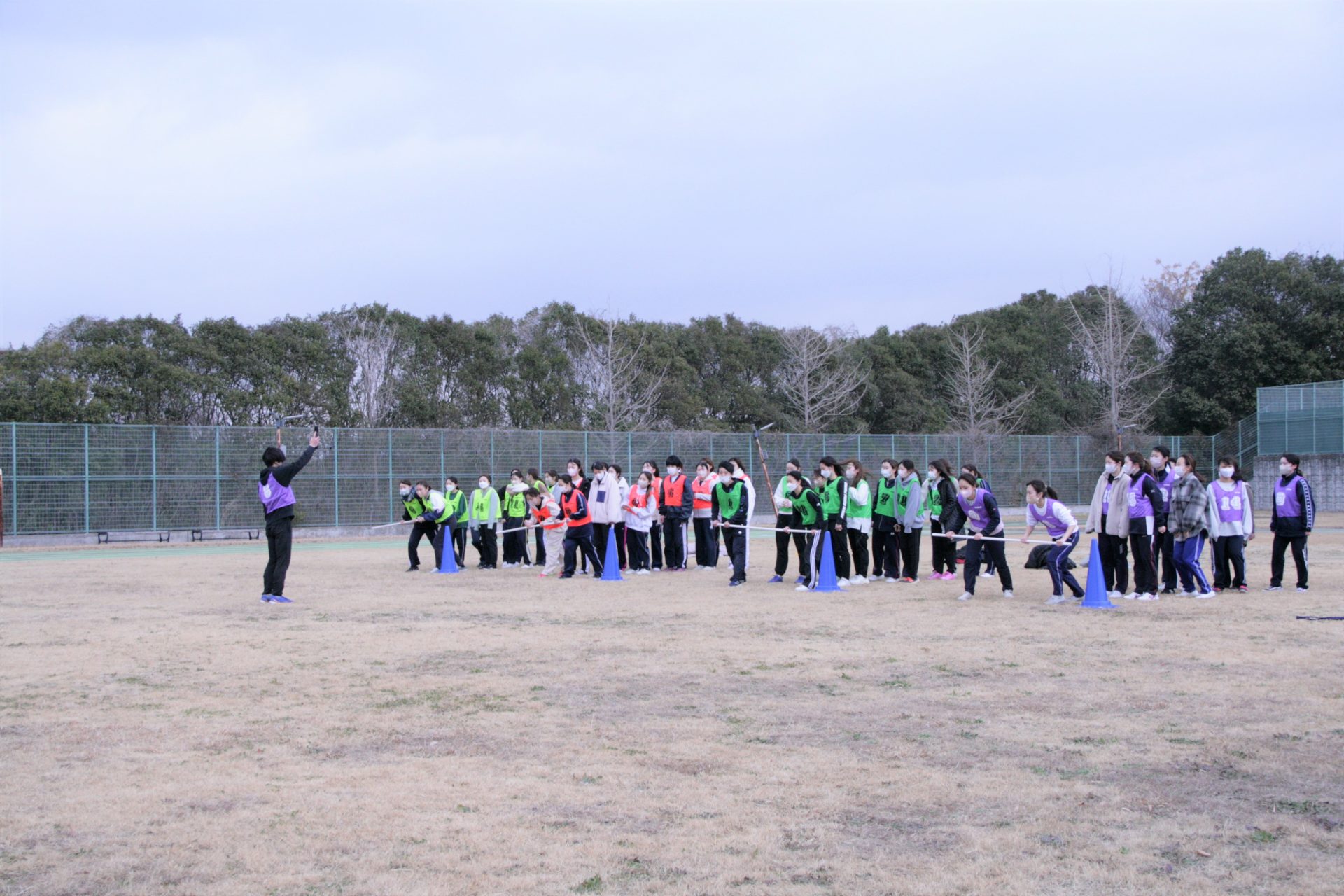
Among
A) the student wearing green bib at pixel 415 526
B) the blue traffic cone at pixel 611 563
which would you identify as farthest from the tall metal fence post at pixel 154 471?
the blue traffic cone at pixel 611 563

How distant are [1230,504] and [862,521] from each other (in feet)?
14.8

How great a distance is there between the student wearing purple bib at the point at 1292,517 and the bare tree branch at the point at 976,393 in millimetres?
30481

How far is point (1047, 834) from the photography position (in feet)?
16.1

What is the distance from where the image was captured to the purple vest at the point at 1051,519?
13555 millimetres

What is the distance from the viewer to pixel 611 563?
17484 mm

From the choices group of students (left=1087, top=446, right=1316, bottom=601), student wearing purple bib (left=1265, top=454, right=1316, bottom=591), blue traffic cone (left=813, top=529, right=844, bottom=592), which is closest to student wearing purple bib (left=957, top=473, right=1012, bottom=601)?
group of students (left=1087, top=446, right=1316, bottom=601)

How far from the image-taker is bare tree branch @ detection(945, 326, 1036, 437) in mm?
46438

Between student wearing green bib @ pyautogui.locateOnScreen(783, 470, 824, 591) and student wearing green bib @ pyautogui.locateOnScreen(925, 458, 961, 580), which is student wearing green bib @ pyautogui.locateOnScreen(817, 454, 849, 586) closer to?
student wearing green bib @ pyautogui.locateOnScreen(783, 470, 824, 591)

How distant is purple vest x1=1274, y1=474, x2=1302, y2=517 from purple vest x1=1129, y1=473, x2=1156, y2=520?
2085mm

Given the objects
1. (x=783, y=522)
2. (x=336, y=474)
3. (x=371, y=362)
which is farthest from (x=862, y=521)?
(x=371, y=362)

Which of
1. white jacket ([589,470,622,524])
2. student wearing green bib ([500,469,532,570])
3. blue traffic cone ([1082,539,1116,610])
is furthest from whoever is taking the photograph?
student wearing green bib ([500,469,532,570])

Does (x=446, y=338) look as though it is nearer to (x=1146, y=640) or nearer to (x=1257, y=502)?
(x=1257, y=502)

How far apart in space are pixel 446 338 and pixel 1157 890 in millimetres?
37970

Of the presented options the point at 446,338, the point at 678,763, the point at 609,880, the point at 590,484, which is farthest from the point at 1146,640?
the point at 446,338
